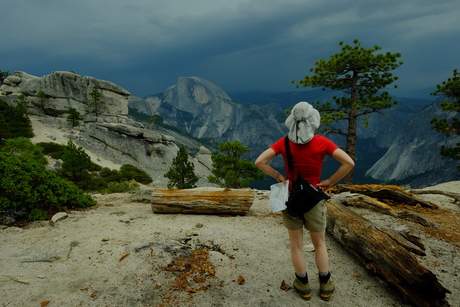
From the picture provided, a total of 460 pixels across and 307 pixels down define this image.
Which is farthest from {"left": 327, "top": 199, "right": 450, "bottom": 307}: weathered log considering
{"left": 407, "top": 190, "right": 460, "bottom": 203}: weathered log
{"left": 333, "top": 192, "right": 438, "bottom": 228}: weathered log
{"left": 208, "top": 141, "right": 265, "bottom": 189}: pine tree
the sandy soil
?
{"left": 208, "top": 141, "right": 265, "bottom": 189}: pine tree

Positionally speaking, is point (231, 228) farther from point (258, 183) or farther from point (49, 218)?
point (258, 183)

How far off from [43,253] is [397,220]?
8.94 metres

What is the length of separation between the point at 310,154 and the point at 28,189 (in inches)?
305

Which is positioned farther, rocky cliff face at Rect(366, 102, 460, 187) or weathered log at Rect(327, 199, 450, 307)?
rocky cliff face at Rect(366, 102, 460, 187)

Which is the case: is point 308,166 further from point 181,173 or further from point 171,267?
point 181,173

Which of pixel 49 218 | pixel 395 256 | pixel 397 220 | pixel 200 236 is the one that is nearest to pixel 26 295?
pixel 200 236

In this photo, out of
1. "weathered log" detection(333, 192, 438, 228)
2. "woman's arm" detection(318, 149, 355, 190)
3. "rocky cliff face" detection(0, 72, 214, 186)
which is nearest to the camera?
"woman's arm" detection(318, 149, 355, 190)

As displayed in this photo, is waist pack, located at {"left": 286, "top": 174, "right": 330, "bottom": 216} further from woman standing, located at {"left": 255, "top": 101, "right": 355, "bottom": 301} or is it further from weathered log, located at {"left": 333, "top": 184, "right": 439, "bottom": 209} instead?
weathered log, located at {"left": 333, "top": 184, "right": 439, "bottom": 209}

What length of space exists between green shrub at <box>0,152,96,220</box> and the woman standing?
23.4ft

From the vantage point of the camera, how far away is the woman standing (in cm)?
332

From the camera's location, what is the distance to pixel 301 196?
342 centimetres

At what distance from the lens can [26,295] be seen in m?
3.76

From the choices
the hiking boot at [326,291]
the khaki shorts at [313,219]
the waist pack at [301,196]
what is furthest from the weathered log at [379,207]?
the waist pack at [301,196]

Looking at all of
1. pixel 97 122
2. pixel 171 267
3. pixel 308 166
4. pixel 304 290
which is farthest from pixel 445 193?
pixel 97 122
